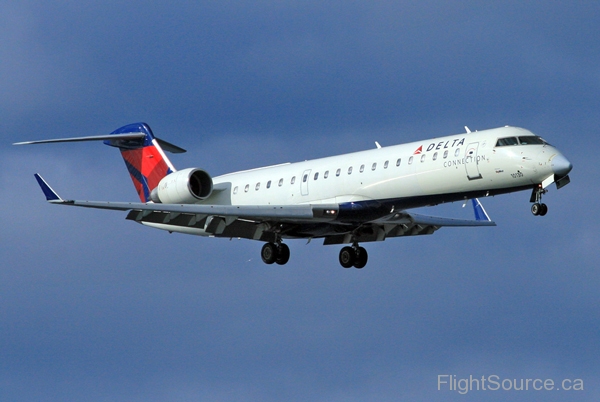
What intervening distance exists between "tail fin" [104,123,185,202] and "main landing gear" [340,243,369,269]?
6598mm

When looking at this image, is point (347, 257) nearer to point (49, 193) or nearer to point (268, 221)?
point (268, 221)

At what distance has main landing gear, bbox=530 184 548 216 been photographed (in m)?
30.6

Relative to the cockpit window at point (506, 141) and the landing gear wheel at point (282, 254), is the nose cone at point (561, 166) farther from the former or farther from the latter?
the landing gear wheel at point (282, 254)

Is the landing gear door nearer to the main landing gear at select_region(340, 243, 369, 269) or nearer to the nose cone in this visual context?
the nose cone

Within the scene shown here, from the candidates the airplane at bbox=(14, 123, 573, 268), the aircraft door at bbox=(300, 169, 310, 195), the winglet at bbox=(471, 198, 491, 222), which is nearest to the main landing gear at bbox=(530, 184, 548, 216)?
the airplane at bbox=(14, 123, 573, 268)

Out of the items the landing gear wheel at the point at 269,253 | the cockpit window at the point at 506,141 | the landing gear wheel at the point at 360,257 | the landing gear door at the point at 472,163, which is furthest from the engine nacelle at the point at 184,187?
the cockpit window at the point at 506,141

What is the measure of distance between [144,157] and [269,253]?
6762 mm

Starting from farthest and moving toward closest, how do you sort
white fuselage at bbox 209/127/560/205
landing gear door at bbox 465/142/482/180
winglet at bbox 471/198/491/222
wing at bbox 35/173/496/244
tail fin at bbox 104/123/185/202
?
winglet at bbox 471/198/491/222, tail fin at bbox 104/123/185/202, wing at bbox 35/173/496/244, landing gear door at bbox 465/142/482/180, white fuselage at bbox 209/127/560/205

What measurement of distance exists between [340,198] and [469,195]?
389cm

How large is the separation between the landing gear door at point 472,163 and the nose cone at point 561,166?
2.09 m

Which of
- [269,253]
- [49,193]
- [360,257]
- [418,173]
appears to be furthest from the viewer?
[360,257]

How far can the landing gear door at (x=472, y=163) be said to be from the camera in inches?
1236

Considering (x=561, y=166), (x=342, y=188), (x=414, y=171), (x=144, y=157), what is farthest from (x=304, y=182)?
(x=561, y=166)

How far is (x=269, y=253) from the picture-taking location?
36.1 m
